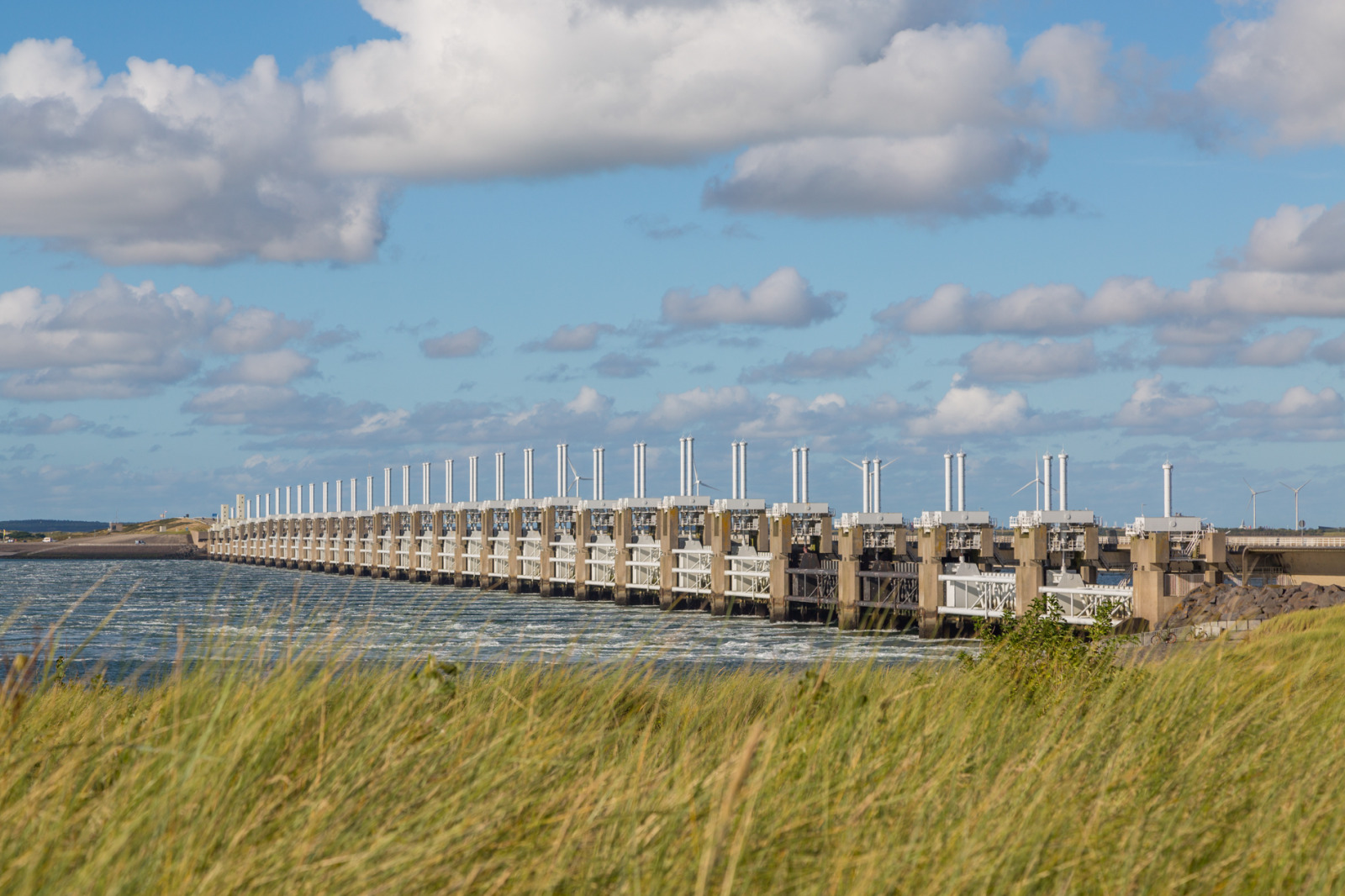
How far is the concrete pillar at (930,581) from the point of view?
55844mm

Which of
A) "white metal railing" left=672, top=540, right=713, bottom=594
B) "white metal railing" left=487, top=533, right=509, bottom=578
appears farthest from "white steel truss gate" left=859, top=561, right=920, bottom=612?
"white metal railing" left=487, top=533, right=509, bottom=578

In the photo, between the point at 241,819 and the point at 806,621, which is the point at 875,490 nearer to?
the point at 806,621

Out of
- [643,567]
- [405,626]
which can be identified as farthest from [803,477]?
[405,626]

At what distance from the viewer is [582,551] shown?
91875 mm

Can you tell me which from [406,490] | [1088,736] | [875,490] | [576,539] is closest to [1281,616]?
[1088,736]

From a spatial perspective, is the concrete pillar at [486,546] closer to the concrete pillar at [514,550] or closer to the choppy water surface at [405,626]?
the concrete pillar at [514,550]

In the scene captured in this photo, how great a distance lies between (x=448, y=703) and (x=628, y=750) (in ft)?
3.92

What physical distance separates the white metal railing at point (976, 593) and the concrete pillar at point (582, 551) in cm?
3759

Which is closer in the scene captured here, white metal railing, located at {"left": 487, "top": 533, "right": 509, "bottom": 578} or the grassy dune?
the grassy dune

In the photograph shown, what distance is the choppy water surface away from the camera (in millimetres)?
8844

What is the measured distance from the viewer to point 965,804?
235 inches

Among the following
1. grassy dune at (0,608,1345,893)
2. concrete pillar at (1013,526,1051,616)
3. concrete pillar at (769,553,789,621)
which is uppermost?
grassy dune at (0,608,1345,893)

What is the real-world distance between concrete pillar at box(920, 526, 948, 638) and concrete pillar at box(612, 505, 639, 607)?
31.2m

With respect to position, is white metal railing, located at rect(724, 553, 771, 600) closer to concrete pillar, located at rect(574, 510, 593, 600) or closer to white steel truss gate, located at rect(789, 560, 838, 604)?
white steel truss gate, located at rect(789, 560, 838, 604)
